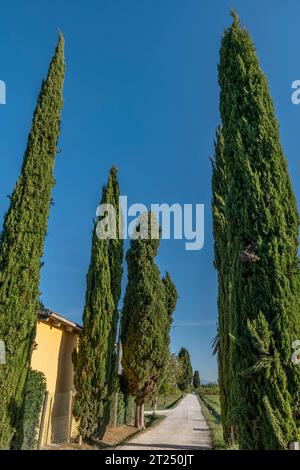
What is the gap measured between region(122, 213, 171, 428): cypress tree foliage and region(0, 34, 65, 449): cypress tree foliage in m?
9.06

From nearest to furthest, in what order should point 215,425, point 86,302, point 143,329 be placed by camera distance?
point 86,302, point 143,329, point 215,425

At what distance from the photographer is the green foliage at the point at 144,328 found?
49.8ft

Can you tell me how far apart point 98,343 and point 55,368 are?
1.57 m

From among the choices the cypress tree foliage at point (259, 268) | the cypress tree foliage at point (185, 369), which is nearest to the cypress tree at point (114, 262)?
the cypress tree foliage at point (259, 268)

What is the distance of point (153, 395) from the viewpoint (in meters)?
16.2

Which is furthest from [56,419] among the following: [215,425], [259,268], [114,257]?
[215,425]

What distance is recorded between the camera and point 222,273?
10531mm

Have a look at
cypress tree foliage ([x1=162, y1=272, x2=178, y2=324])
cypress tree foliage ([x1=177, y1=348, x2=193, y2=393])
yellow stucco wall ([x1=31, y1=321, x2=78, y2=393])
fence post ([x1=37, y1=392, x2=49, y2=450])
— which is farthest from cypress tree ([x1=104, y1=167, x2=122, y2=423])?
cypress tree foliage ([x1=177, y1=348, x2=193, y2=393])

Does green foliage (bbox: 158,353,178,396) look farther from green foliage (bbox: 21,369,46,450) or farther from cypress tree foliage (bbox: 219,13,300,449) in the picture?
cypress tree foliage (bbox: 219,13,300,449)

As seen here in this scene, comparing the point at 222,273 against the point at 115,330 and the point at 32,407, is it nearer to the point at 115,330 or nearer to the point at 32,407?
the point at 115,330

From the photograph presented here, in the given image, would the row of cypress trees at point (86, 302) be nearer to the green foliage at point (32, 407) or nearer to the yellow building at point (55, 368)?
the yellow building at point (55, 368)

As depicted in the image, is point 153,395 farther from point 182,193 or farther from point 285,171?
point 285,171

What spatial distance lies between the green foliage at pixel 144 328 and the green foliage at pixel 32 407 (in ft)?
23.2
